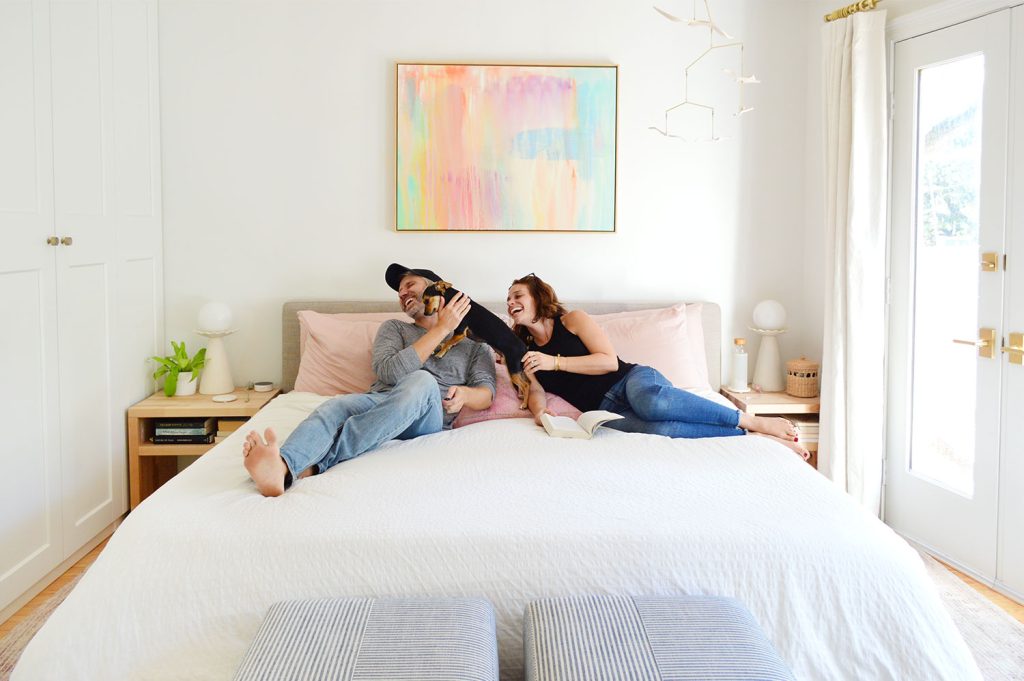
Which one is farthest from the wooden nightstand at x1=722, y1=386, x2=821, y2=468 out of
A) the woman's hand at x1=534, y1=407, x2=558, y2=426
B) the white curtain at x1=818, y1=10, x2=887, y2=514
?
the woman's hand at x1=534, y1=407, x2=558, y2=426

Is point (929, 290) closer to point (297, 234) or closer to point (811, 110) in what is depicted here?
point (811, 110)

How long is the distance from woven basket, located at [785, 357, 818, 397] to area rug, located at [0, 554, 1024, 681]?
1.02m

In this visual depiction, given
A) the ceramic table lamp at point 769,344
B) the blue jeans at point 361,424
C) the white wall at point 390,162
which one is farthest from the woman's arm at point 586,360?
the ceramic table lamp at point 769,344

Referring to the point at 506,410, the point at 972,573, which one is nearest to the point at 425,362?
the point at 506,410

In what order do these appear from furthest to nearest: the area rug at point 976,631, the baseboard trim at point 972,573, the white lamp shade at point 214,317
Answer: the white lamp shade at point 214,317, the baseboard trim at point 972,573, the area rug at point 976,631

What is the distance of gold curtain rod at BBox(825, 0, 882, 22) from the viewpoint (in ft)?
11.7

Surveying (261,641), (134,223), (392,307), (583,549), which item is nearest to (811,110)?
(392,307)

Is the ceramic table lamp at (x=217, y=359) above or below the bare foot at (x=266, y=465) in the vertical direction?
above

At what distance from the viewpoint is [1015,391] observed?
9.96 ft

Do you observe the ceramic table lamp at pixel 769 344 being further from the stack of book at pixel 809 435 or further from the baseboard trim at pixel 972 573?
the baseboard trim at pixel 972 573

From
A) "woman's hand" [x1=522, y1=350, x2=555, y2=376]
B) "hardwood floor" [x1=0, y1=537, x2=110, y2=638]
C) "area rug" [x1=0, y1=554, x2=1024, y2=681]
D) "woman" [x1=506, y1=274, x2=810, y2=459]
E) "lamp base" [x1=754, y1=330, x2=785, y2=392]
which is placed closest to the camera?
"area rug" [x1=0, y1=554, x2=1024, y2=681]

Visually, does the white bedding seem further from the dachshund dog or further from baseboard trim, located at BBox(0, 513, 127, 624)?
the dachshund dog

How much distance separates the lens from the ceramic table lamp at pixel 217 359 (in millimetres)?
3943

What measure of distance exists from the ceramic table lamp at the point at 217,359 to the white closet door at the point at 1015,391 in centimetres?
318
